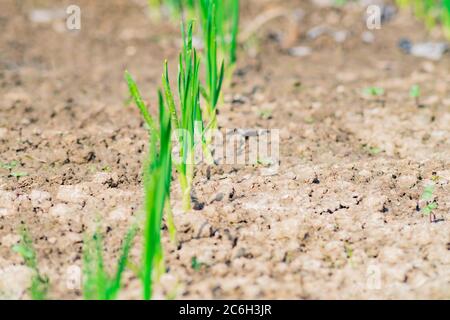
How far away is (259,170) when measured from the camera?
2.36 meters

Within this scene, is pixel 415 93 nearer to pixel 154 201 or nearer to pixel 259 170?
pixel 259 170

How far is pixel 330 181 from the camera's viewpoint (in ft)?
7.41

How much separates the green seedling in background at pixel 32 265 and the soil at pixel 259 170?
0.02 meters

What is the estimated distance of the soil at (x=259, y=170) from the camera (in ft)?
6.04

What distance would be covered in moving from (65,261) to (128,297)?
9.4 inches

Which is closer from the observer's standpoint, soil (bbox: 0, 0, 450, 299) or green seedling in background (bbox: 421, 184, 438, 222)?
soil (bbox: 0, 0, 450, 299)

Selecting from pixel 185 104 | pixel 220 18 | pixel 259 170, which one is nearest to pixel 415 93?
pixel 220 18

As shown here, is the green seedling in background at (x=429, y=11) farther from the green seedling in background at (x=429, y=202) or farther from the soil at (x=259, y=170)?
the green seedling in background at (x=429, y=202)

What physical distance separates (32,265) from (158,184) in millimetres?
501

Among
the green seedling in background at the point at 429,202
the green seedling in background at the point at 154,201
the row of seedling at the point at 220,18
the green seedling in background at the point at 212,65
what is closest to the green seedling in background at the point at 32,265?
the green seedling in background at the point at 154,201

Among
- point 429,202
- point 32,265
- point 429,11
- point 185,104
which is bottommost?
point 32,265

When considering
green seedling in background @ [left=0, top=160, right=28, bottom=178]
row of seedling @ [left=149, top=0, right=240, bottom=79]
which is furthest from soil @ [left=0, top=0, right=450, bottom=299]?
row of seedling @ [left=149, top=0, right=240, bottom=79]

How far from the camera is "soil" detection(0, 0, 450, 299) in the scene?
1840 millimetres

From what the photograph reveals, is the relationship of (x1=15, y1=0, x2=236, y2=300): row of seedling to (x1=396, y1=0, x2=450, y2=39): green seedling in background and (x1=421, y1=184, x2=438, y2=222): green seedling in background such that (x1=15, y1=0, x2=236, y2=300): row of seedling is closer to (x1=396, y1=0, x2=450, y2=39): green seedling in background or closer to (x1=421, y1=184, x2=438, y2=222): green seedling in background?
(x1=421, y1=184, x2=438, y2=222): green seedling in background
